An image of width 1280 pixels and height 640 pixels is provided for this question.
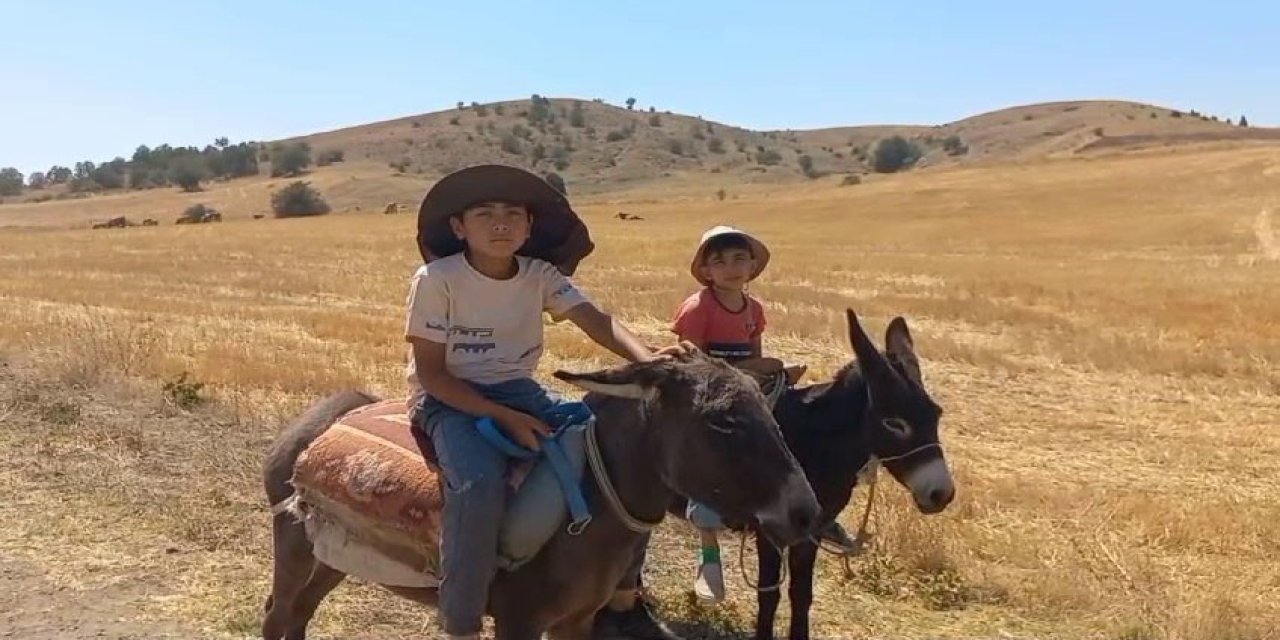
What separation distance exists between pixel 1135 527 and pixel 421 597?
230 inches

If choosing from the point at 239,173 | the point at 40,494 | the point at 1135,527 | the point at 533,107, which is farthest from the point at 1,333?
the point at 533,107

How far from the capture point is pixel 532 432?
427cm

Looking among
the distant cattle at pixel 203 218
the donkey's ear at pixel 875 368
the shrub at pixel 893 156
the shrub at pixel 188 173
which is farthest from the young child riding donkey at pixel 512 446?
the shrub at pixel 893 156

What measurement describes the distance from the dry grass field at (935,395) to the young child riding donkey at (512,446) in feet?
6.61

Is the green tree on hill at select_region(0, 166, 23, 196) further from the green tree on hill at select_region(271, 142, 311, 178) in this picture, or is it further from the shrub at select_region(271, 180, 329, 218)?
the shrub at select_region(271, 180, 329, 218)

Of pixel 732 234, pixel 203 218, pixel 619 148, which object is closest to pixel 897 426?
pixel 732 234

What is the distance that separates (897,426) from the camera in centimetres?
548

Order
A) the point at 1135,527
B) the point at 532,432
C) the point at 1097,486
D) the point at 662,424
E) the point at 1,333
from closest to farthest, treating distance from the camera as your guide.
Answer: the point at 662,424 < the point at 532,432 < the point at 1135,527 < the point at 1097,486 < the point at 1,333

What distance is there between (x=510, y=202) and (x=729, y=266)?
2171 mm

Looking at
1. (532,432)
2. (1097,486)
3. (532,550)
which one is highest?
(532,432)

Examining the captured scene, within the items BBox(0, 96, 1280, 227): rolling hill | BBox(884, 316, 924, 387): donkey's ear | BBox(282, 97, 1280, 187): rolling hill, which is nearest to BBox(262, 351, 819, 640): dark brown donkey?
BBox(884, 316, 924, 387): donkey's ear

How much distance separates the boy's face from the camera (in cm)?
445

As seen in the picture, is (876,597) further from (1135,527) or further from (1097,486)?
(1097,486)

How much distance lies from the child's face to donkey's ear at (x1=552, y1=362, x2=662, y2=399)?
2.57m
